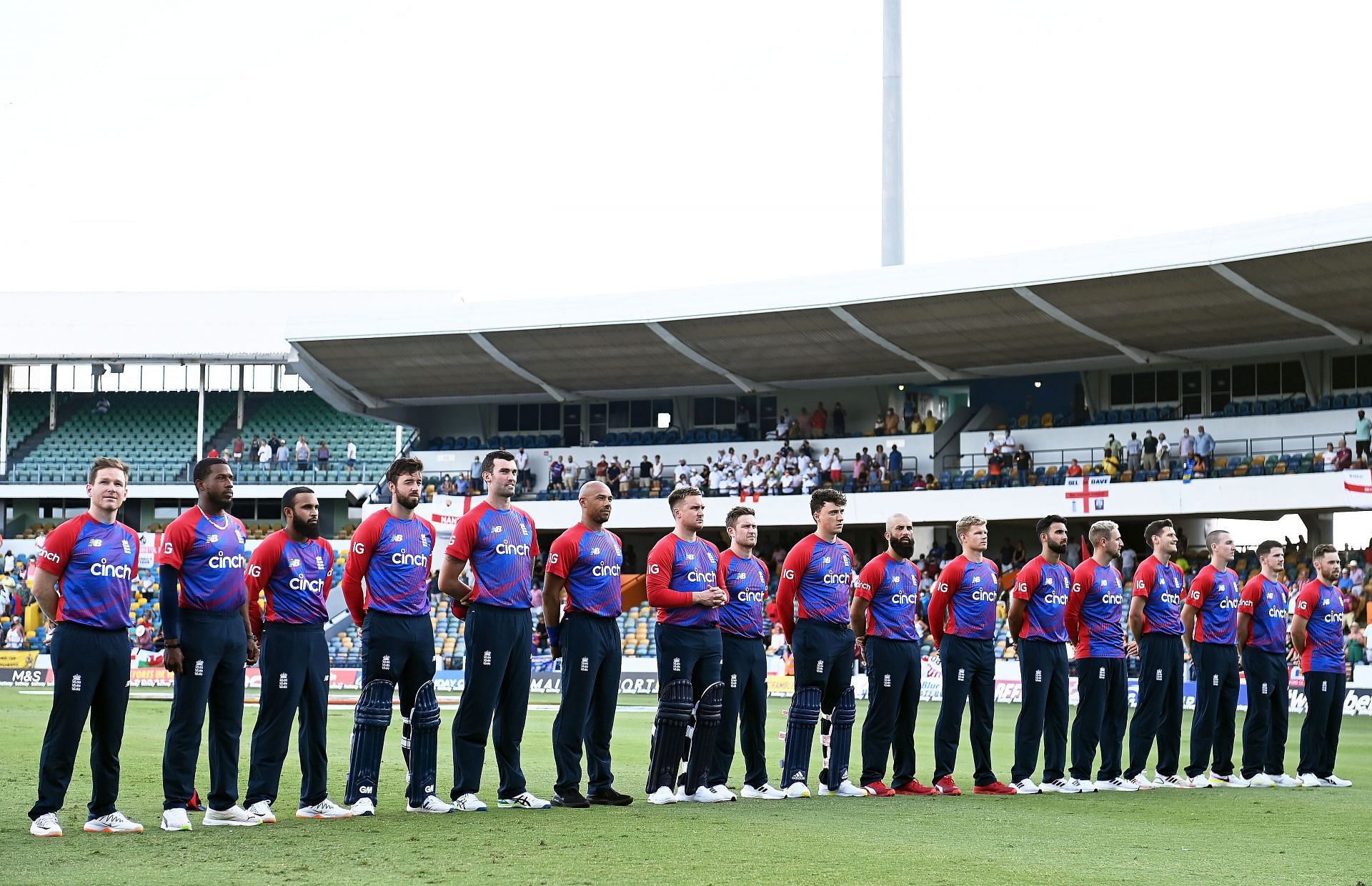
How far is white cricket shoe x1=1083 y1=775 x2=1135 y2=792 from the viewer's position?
43.4 ft

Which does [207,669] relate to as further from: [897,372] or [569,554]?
[897,372]

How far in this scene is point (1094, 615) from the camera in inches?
536

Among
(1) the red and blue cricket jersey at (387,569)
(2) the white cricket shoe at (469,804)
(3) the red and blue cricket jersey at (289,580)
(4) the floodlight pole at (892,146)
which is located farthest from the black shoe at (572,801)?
(4) the floodlight pole at (892,146)

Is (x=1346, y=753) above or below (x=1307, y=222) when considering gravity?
below

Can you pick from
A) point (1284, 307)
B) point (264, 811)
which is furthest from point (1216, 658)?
point (1284, 307)

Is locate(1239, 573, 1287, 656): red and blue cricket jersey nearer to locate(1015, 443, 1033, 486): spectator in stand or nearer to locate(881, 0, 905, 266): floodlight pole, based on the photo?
locate(1015, 443, 1033, 486): spectator in stand

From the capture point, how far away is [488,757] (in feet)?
51.4

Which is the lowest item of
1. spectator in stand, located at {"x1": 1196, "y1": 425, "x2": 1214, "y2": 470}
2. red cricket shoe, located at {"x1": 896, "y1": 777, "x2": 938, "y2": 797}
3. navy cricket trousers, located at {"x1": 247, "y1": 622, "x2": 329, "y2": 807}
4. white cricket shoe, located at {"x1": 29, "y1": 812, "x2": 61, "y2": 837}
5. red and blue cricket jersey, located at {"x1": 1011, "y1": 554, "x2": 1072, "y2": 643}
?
red cricket shoe, located at {"x1": 896, "y1": 777, "x2": 938, "y2": 797}

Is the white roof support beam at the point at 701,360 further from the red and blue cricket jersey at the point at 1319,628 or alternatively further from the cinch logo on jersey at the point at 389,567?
the cinch logo on jersey at the point at 389,567

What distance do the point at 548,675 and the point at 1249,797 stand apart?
21.5 meters

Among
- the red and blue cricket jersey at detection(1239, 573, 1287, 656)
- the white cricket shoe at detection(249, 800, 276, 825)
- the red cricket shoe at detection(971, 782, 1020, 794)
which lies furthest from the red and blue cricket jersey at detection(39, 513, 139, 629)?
the red and blue cricket jersey at detection(1239, 573, 1287, 656)

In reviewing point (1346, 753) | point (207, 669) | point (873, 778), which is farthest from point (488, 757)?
point (1346, 753)

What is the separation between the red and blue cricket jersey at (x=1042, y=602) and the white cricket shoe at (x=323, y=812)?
19.5ft

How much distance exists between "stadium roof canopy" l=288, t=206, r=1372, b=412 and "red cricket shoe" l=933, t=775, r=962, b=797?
21.1 metres
